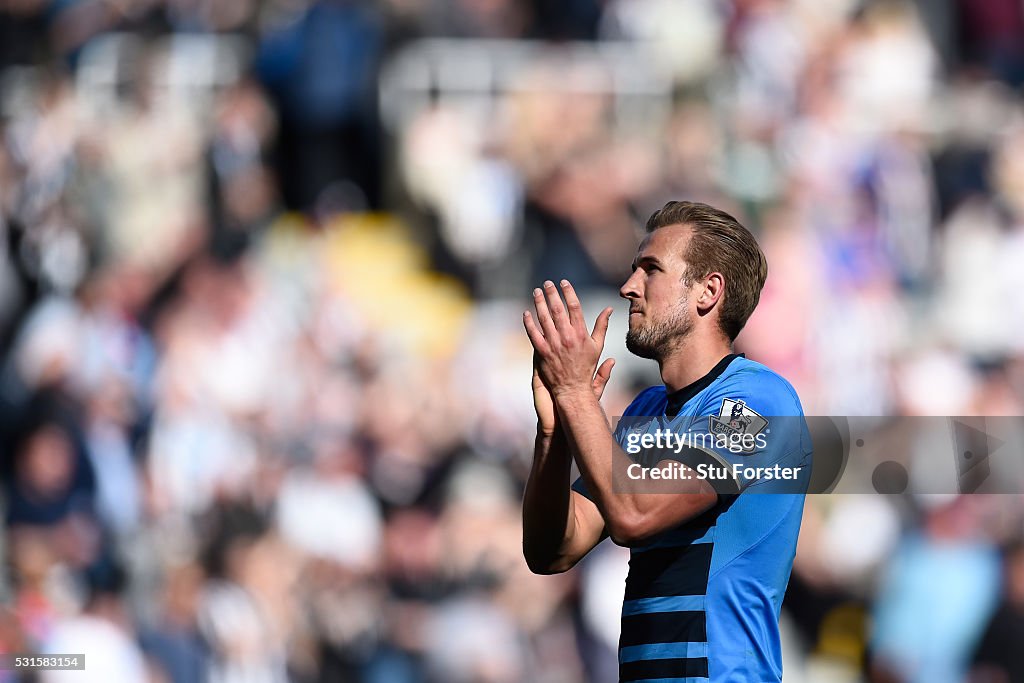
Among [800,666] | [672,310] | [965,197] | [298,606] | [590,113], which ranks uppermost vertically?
[590,113]

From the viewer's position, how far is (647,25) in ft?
31.1

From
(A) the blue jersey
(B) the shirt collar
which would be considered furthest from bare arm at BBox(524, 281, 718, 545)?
(B) the shirt collar

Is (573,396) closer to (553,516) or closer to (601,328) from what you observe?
(601,328)

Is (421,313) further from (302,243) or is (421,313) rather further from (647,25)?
(647,25)

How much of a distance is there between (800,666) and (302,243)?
403 centimetres

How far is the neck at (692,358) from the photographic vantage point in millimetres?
3520

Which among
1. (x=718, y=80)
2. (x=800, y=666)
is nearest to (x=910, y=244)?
(x=718, y=80)

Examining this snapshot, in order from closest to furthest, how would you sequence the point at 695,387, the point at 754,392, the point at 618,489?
1. the point at 618,489
2. the point at 754,392
3. the point at 695,387

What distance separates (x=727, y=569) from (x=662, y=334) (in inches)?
24.7

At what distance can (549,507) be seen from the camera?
354 centimetres

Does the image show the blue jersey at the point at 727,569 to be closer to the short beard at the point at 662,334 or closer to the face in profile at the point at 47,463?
the short beard at the point at 662,334

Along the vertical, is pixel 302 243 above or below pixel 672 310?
above

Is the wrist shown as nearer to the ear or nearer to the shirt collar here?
the shirt collar
